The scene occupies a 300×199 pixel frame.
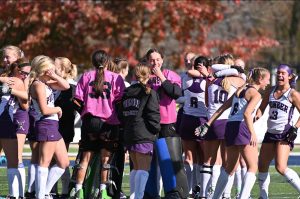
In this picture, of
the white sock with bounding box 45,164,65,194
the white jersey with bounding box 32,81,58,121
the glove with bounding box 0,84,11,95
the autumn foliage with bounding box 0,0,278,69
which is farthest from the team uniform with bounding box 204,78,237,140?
the autumn foliage with bounding box 0,0,278,69

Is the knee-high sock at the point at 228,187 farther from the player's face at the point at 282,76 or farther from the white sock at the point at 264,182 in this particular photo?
the player's face at the point at 282,76

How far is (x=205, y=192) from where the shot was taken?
14.6 m

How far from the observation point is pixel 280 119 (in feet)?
44.9

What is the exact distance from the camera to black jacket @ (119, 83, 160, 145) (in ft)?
43.2

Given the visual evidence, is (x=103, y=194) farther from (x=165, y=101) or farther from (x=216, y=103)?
(x=216, y=103)

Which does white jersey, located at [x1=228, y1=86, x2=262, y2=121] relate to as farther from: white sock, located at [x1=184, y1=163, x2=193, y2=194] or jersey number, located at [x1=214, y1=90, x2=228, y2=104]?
white sock, located at [x1=184, y1=163, x2=193, y2=194]

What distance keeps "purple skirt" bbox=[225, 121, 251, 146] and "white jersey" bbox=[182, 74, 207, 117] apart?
1.86 meters

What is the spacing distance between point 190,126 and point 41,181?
2720mm

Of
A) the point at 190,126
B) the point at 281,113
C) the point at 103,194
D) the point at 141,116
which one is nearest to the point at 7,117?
the point at 103,194

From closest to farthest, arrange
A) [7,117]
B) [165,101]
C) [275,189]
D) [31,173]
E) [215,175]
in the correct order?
[7,117], [165,101], [31,173], [215,175], [275,189]

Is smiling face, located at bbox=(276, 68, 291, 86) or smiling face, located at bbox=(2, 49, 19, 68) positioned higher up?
smiling face, located at bbox=(2, 49, 19, 68)

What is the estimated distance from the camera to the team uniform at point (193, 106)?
15109 millimetres

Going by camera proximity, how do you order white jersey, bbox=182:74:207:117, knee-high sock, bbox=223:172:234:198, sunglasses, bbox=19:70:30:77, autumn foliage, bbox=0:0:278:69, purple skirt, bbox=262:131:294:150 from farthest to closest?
autumn foliage, bbox=0:0:278:69 < white jersey, bbox=182:74:207:117 < knee-high sock, bbox=223:172:234:198 < sunglasses, bbox=19:70:30:77 < purple skirt, bbox=262:131:294:150

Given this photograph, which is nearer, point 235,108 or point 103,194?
point 235,108
